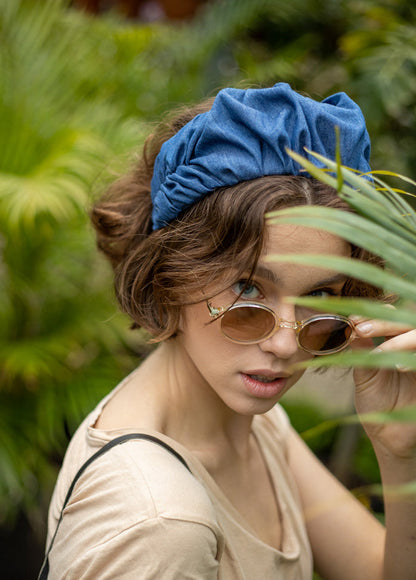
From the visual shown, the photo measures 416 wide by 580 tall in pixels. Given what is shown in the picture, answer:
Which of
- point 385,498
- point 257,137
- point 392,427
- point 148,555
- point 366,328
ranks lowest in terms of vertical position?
point 385,498

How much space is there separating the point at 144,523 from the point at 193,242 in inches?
20.3

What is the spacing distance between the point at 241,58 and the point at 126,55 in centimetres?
77

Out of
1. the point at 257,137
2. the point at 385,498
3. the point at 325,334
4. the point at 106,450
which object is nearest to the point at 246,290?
the point at 325,334

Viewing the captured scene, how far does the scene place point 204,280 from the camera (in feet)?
3.66

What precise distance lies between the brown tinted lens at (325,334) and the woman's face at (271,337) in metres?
0.03

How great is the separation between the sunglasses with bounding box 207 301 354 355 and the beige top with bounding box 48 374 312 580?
0.80 feet

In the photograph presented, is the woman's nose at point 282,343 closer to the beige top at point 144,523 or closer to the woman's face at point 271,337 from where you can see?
the woman's face at point 271,337

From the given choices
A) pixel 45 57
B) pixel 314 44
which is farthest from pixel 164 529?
Answer: pixel 314 44

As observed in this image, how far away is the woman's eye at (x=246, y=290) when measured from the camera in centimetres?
109

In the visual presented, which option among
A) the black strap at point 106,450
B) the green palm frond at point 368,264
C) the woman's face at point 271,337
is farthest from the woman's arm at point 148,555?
the green palm frond at point 368,264

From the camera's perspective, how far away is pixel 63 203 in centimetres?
221

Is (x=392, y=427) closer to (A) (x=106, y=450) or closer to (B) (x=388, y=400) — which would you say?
(B) (x=388, y=400)

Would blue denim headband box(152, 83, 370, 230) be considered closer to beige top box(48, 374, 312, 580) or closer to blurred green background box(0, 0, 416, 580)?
beige top box(48, 374, 312, 580)

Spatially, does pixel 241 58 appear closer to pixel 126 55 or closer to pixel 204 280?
pixel 126 55
